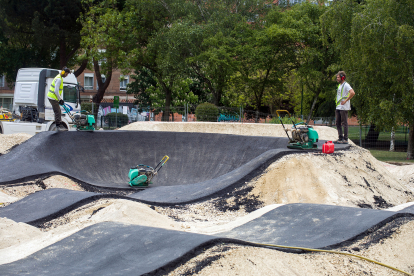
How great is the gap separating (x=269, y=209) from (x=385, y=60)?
12.1 m

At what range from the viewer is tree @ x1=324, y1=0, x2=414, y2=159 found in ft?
48.5

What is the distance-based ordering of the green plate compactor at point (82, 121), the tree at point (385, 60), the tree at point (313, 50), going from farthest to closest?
the tree at point (313, 50) < the tree at point (385, 60) < the green plate compactor at point (82, 121)

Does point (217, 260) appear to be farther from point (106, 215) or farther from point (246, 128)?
point (246, 128)

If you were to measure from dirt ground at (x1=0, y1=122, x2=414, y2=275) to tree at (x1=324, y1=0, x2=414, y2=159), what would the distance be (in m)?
5.40

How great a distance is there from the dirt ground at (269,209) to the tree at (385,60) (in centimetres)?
540

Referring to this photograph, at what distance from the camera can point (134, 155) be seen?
11781 mm

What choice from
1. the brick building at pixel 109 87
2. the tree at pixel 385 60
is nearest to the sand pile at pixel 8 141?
the tree at pixel 385 60

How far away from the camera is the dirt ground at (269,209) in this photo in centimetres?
353

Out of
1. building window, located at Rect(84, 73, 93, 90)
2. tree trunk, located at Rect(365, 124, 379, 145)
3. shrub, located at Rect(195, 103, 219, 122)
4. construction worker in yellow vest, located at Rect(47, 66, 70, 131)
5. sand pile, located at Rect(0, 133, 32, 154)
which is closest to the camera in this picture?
construction worker in yellow vest, located at Rect(47, 66, 70, 131)

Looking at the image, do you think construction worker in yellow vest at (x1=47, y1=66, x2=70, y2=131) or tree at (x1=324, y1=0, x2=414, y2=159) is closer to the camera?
construction worker in yellow vest at (x1=47, y1=66, x2=70, y2=131)

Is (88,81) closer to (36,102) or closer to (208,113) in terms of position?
(208,113)

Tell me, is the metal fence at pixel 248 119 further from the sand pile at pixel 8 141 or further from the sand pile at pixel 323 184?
the sand pile at pixel 323 184

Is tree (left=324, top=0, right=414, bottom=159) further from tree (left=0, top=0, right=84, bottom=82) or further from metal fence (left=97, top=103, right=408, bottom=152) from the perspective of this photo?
tree (left=0, top=0, right=84, bottom=82)

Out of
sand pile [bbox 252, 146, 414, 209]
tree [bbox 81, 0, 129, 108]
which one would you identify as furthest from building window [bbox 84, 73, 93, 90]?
sand pile [bbox 252, 146, 414, 209]
